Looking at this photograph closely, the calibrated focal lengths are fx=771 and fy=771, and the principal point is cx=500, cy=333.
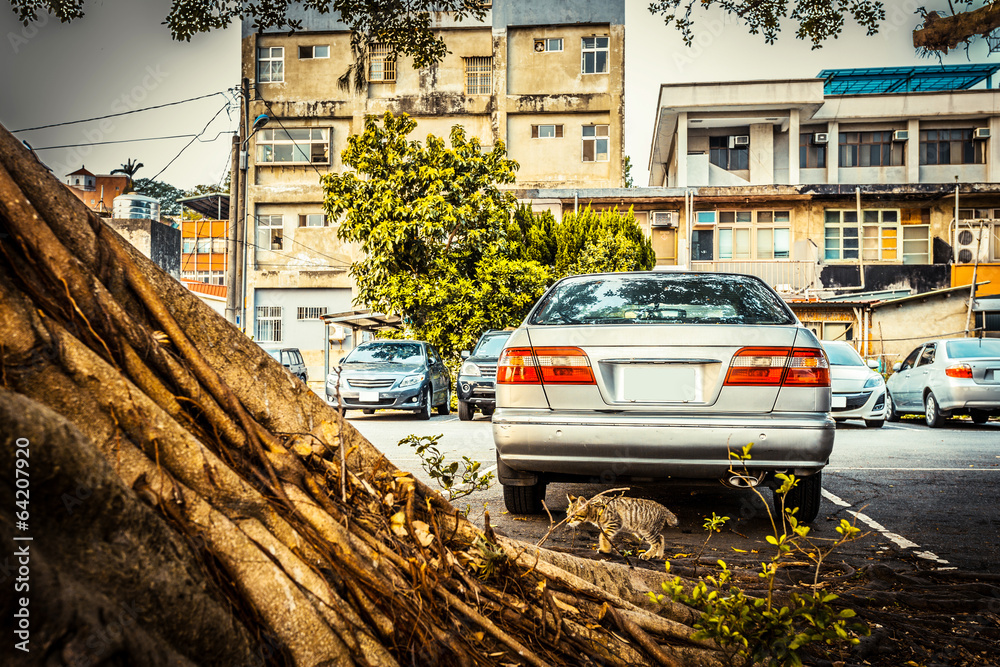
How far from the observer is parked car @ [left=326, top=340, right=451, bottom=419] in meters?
14.2

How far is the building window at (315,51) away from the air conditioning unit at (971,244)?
2469 centimetres

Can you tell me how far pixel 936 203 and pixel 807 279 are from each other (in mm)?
5579

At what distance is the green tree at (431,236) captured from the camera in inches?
730

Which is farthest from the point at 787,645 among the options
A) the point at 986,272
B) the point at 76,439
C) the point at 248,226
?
the point at 248,226

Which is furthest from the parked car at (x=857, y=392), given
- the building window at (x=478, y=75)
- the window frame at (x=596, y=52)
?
the building window at (x=478, y=75)

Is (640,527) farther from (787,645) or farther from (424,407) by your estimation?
(424,407)

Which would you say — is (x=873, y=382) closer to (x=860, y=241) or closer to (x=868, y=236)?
(x=860, y=241)

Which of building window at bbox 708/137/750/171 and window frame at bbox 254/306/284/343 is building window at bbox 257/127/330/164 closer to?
window frame at bbox 254/306/284/343

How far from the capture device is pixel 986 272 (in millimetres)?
26469

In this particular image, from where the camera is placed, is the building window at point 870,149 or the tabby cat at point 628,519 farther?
the building window at point 870,149

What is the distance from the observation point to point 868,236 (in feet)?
89.7

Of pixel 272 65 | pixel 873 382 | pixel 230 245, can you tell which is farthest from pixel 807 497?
pixel 272 65

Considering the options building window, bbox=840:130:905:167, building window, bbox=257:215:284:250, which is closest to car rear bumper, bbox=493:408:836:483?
building window, bbox=257:215:284:250

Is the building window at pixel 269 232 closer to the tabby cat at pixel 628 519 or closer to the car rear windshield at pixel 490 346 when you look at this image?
the car rear windshield at pixel 490 346
